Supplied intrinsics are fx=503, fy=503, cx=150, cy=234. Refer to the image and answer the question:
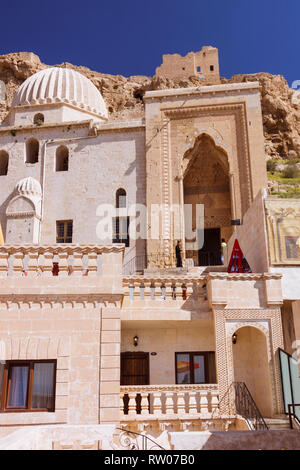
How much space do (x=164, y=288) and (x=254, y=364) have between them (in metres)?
3.24

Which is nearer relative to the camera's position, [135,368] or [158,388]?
[158,388]

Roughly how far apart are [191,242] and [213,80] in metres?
24.3

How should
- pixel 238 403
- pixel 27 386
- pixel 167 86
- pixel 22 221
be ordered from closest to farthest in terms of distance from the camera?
1. pixel 27 386
2. pixel 238 403
3. pixel 22 221
4. pixel 167 86

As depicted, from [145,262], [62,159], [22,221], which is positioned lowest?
[145,262]

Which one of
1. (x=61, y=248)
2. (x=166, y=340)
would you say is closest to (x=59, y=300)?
(x=61, y=248)

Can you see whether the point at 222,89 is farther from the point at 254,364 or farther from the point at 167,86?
the point at 167,86

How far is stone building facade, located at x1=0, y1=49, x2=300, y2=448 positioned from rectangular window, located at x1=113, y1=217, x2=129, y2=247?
101mm

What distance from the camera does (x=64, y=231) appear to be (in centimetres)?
2538

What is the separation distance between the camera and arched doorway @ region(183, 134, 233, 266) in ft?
93.1

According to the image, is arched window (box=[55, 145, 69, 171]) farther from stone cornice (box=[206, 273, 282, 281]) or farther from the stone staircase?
the stone staircase

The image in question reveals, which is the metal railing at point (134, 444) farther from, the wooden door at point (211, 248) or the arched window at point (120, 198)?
the wooden door at point (211, 248)

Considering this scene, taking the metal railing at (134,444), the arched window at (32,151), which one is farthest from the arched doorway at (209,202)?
the metal railing at (134,444)

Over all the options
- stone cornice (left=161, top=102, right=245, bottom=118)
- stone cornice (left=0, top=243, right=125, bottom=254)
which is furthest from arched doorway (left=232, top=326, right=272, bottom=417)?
stone cornice (left=161, top=102, right=245, bottom=118)

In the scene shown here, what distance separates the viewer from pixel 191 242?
28.0 metres
